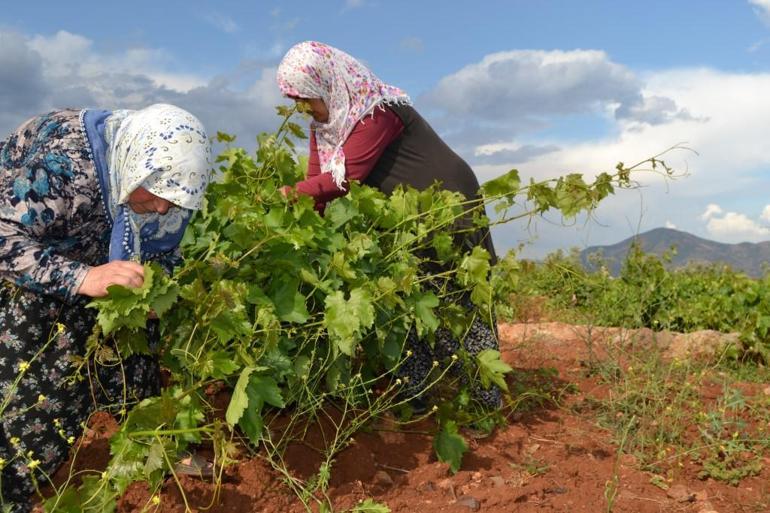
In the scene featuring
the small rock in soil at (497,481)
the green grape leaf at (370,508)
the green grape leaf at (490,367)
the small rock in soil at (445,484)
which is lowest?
the small rock in soil at (497,481)

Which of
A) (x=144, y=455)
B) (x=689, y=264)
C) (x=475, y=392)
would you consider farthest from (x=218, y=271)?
(x=689, y=264)

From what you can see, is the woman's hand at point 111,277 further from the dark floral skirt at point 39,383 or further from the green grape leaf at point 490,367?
the green grape leaf at point 490,367

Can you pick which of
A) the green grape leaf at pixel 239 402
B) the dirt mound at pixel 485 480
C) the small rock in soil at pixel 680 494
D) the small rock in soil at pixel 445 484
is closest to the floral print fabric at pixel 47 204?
the green grape leaf at pixel 239 402

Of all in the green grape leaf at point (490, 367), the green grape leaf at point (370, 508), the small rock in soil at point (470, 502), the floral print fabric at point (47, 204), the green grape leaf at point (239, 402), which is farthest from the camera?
the green grape leaf at point (490, 367)

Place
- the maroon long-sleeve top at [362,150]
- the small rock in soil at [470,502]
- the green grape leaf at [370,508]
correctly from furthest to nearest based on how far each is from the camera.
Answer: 1. the maroon long-sleeve top at [362,150]
2. the small rock in soil at [470,502]
3. the green grape leaf at [370,508]

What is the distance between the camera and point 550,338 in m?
6.19

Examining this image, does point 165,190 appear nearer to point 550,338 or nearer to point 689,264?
point 550,338

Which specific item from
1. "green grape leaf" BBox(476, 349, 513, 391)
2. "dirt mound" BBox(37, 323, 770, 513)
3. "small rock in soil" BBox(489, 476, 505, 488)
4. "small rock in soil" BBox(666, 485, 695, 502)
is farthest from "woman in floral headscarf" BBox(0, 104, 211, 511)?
"small rock in soil" BBox(666, 485, 695, 502)

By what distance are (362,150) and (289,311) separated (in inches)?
47.6

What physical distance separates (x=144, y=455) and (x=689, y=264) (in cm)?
789

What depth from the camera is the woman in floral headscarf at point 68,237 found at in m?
2.66

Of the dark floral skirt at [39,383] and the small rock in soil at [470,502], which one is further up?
the dark floral skirt at [39,383]

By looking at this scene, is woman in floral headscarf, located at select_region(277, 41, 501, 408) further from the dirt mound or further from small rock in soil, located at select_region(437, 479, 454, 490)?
small rock in soil, located at select_region(437, 479, 454, 490)

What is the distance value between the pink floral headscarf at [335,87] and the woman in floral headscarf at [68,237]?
44.6 inches
